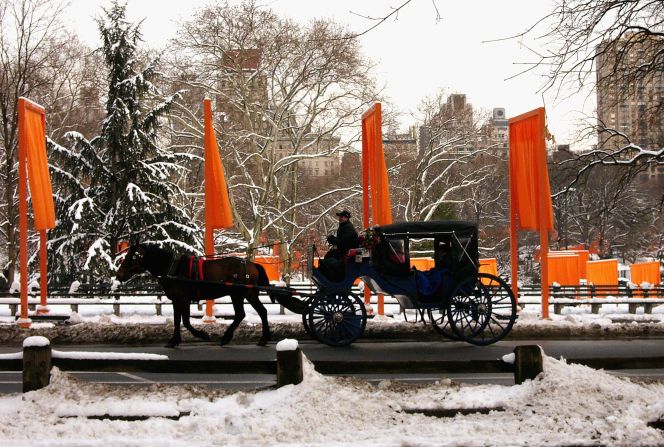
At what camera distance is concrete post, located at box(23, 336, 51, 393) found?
7.58 metres

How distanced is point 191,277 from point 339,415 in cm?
650

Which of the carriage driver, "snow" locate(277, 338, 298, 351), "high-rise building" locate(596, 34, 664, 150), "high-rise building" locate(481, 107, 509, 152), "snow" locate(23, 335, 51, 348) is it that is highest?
"high-rise building" locate(481, 107, 509, 152)

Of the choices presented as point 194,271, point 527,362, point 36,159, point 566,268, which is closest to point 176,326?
point 194,271

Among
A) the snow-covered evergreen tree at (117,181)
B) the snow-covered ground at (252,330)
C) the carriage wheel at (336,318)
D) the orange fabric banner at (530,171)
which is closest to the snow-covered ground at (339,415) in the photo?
the carriage wheel at (336,318)

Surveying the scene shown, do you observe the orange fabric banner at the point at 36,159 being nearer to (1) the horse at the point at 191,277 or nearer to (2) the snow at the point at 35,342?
(1) the horse at the point at 191,277

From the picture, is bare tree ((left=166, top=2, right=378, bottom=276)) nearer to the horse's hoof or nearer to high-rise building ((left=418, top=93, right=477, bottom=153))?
high-rise building ((left=418, top=93, right=477, bottom=153))

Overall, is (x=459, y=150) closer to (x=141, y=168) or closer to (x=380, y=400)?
(x=141, y=168)

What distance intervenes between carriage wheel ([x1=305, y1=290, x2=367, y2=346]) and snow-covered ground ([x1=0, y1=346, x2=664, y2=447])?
4.80 metres

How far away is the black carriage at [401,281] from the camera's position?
13.0 m

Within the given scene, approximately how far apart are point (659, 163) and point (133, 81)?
60.0 feet

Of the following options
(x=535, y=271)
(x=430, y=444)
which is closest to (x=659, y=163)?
(x=430, y=444)

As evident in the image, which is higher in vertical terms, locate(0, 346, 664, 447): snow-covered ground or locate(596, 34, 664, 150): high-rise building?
locate(596, 34, 664, 150): high-rise building

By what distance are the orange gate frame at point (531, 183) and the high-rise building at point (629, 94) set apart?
1499 mm

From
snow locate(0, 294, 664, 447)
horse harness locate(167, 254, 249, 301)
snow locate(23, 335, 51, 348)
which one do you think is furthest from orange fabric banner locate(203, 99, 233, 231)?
snow locate(23, 335, 51, 348)
